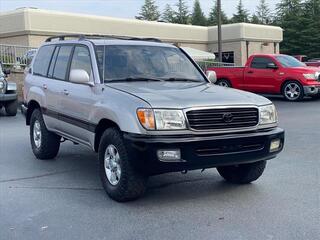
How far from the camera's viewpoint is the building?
98.0 ft

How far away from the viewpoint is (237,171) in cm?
639

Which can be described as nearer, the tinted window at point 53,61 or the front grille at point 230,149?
the front grille at point 230,149

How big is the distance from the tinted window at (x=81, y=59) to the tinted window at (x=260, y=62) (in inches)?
483

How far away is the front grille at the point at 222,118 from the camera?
206 inches

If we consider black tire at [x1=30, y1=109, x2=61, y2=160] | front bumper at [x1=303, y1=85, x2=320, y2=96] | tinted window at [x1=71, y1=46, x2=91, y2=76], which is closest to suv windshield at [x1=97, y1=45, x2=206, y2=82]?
tinted window at [x1=71, y1=46, x2=91, y2=76]

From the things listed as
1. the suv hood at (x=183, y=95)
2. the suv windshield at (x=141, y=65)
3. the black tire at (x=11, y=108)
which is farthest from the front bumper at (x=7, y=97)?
the suv hood at (x=183, y=95)

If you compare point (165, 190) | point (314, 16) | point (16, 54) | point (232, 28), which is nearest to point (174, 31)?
point (232, 28)

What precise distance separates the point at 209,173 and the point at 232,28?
3523cm

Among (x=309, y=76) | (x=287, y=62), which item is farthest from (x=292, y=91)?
(x=287, y=62)

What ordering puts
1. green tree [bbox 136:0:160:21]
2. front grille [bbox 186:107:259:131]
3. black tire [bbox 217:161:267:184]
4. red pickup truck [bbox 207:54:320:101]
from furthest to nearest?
green tree [bbox 136:0:160:21] < red pickup truck [bbox 207:54:320:101] < black tire [bbox 217:161:267:184] < front grille [bbox 186:107:259:131]

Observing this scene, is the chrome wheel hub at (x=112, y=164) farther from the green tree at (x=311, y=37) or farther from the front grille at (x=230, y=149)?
the green tree at (x=311, y=37)

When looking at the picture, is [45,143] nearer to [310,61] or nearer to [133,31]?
[310,61]

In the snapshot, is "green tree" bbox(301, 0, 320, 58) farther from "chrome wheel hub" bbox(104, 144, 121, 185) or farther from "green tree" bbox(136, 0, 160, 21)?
"chrome wheel hub" bbox(104, 144, 121, 185)

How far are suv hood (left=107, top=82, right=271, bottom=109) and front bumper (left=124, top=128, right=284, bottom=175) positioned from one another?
1.15 ft
